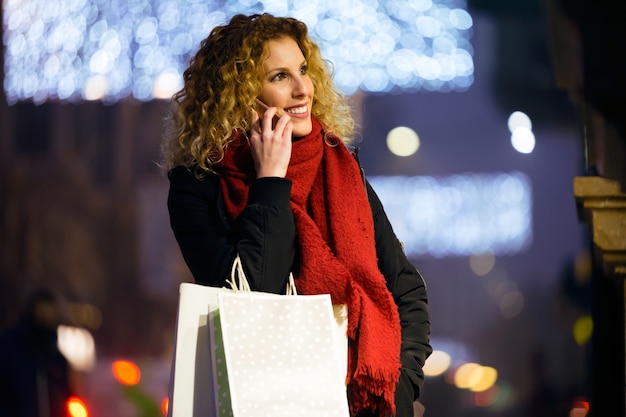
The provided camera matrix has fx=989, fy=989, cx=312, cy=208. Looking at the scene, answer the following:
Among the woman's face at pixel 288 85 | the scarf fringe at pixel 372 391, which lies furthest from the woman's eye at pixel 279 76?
the scarf fringe at pixel 372 391

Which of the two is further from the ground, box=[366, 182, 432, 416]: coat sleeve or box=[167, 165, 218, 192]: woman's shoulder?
box=[167, 165, 218, 192]: woman's shoulder

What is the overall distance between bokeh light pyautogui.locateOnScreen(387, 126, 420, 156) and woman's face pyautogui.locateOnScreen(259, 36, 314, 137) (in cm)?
428

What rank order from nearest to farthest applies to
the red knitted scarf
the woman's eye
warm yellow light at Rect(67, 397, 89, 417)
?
the red knitted scarf
the woman's eye
warm yellow light at Rect(67, 397, 89, 417)

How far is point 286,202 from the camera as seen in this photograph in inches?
76.7

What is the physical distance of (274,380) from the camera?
179 cm

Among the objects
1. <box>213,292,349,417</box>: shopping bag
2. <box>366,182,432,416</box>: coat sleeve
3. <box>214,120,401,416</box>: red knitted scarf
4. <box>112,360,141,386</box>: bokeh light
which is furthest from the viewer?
<box>112,360,141,386</box>: bokeh light

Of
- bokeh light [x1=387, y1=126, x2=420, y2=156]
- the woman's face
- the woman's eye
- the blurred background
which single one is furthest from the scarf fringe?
bokeh light [x1=387, y1=126, x2=420, y2=156]

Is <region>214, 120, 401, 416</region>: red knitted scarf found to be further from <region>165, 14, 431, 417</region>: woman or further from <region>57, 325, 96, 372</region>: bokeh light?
<region>57, 325, 96, 372</region>: bokeh light

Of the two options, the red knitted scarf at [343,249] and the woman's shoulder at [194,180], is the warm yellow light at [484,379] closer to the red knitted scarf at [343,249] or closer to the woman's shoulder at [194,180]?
the red knitted scarf at [343,249]

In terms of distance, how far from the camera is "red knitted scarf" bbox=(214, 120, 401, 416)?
1888mm

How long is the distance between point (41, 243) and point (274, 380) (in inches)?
226

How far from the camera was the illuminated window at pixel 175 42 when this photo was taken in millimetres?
6227

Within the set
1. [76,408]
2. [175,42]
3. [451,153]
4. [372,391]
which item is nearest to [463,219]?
[451,153]

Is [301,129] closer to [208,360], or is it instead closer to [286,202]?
[286,202]
